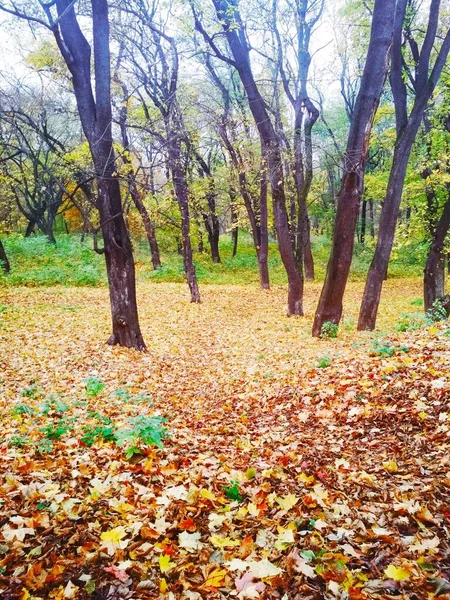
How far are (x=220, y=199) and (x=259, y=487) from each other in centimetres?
2535

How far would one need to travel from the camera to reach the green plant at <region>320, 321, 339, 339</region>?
30.1 feet

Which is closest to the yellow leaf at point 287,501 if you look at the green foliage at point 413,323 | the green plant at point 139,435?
the green plant at point 139,435

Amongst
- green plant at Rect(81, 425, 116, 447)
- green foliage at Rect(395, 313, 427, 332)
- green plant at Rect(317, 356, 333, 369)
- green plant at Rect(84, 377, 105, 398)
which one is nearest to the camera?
green plant at Rect(81, 425, 116, 447)

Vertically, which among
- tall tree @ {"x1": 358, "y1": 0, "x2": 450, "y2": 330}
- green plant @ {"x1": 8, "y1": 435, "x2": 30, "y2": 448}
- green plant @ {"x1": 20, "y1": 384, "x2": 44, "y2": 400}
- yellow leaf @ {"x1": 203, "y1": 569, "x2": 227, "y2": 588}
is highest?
tall tree @ {"x1": 358, "y1": 0, "x2": 450, "y2": 330}

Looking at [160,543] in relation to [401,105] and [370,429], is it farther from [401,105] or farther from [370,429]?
[401,105]

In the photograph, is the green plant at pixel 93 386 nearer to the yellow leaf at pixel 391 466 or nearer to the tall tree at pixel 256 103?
the yellow leaf at pixel 391 466

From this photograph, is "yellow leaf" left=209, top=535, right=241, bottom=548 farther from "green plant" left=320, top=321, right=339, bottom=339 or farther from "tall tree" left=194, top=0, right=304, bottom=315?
"tall tree" left=194, top=0, right=304, bottom=315

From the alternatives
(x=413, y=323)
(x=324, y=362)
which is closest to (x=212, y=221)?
(x=413, y=323)

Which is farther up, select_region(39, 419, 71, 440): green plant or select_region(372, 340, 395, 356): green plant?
select_region(372, 340, 395, 356): green plant

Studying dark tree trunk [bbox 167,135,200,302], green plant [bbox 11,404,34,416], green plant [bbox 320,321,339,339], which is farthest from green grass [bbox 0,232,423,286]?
green plant [bbox 11,404,34,416]

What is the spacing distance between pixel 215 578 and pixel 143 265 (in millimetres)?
23943

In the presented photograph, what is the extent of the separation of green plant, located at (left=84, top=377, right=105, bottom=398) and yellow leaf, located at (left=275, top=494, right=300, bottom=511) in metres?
3.72

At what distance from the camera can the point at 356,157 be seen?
788 centimetres

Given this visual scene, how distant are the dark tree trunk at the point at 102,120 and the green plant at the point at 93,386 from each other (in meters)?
2.57
